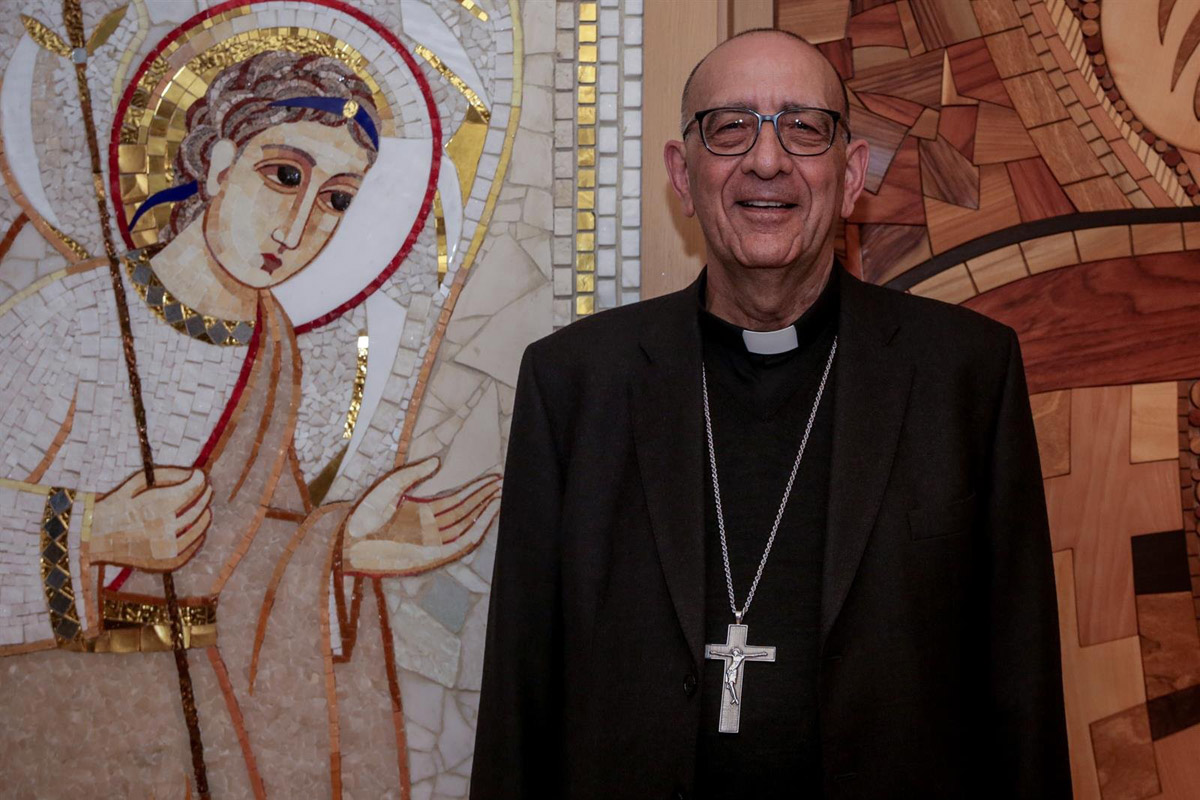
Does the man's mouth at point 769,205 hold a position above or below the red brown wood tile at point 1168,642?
above

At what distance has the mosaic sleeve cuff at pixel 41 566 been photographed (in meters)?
2.00

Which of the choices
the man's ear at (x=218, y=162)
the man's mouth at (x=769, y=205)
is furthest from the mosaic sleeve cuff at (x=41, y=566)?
the man's mouth at (x=769, y=205)

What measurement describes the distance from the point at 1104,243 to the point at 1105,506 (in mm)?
491

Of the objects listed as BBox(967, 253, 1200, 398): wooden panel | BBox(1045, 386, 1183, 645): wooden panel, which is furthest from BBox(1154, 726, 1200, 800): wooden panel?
BBox(967, 253, 1200, 398): wooden panel

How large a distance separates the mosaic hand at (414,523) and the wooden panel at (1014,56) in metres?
1.23

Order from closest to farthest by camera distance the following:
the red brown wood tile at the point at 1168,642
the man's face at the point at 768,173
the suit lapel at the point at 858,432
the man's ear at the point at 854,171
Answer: the suit lapel at the point at 858,432 < the man's face at the point at 768,173 < the man's ear at the point at 854,171 < the red brown wood tile at the point at 1168,642

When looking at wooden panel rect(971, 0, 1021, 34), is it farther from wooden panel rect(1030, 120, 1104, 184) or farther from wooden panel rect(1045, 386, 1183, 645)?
wooden panel rect(1045, 386, 1183, 645)

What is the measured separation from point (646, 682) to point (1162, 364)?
45.7 inches

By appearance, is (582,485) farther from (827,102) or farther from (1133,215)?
(1133,215)

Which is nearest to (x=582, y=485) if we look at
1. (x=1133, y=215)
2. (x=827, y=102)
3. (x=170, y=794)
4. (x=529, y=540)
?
(x=529, y=540)

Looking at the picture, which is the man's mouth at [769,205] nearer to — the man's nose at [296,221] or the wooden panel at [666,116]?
the wooden panel at [666,116]

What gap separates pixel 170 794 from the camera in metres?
1.99

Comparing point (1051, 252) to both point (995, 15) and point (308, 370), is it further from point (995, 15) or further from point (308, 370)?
point (308, 370)

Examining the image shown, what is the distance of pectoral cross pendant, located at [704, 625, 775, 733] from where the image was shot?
153 centimetres
